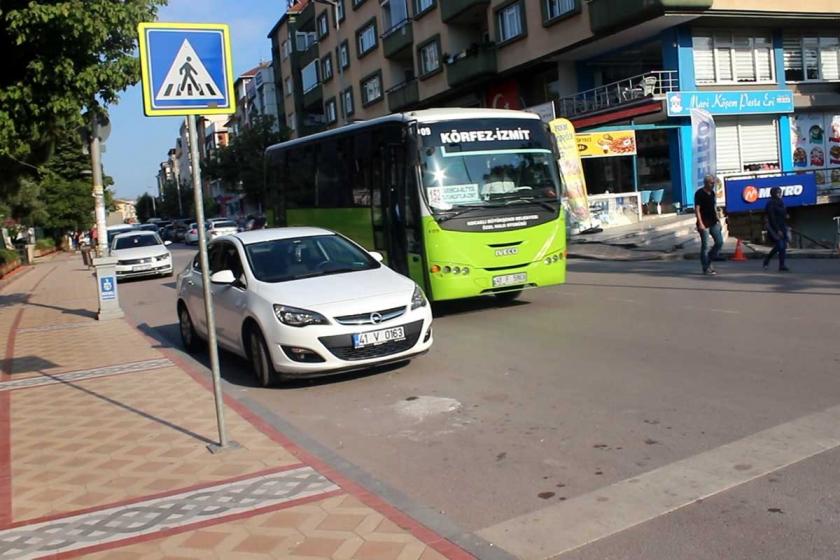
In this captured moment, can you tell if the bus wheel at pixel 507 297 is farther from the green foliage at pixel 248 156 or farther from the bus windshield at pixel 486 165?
the green foliage at pixel 248 156

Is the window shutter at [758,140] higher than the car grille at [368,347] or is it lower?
higher

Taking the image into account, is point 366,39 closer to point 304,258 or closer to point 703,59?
point 703,59

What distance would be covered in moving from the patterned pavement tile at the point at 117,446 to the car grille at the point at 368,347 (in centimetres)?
120

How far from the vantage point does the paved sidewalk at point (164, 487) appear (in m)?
4.39

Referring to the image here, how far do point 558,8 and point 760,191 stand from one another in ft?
38.1

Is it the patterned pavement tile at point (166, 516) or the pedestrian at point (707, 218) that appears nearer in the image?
the patterned pavement tile at point (166, 516)

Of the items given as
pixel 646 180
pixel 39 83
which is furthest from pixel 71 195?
pixel 39 83

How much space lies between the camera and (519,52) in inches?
1303

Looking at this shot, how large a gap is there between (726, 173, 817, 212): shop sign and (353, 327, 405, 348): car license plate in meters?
17.2

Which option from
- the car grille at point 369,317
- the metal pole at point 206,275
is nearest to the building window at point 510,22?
the car grille at point 369,317

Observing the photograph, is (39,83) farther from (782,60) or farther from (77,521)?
(782,60)

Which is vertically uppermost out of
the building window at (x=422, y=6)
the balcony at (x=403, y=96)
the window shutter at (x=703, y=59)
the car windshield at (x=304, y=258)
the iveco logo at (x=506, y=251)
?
the building window at (x=422, y=6)

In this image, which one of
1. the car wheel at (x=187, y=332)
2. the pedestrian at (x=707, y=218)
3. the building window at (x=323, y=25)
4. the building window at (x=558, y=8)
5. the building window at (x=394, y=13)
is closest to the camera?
the car wheel at (x=187, y=332)

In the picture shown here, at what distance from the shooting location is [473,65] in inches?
1388
